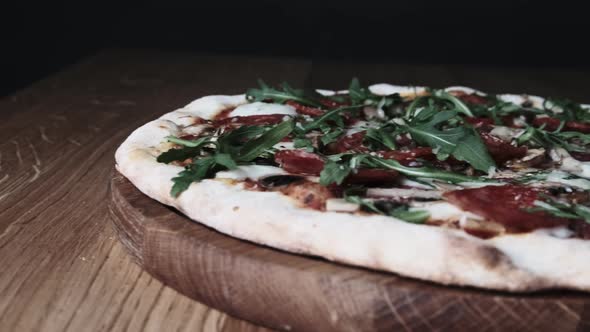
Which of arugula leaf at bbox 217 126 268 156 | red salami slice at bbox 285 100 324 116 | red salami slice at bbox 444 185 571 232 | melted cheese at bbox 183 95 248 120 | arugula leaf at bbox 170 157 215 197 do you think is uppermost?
red salami slice at bbox 444 185 571 232

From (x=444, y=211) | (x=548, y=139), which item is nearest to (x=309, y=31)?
(x=548, y=139)

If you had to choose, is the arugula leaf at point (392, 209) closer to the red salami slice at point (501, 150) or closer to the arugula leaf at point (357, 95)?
the red salami slice at point (501, 150)

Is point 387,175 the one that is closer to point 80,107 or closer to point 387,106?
point 387,106

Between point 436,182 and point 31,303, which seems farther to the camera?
point 436,182

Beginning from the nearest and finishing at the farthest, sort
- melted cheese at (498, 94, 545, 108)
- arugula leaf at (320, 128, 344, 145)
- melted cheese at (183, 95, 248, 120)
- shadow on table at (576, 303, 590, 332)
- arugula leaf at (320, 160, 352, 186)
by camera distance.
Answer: shadow on table at (576, 303, 590, 332)
arugula leaf at (320, 160, 352, 186)
arugula leaf at (320, 128, 344, 145)
melted cheese at (183, 95, 248, 120)
melted cheese at (498, 94, 545, 108)

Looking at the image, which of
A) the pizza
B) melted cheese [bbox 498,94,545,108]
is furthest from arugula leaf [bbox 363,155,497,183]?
melted cheese [bbox 498,94,545,108]

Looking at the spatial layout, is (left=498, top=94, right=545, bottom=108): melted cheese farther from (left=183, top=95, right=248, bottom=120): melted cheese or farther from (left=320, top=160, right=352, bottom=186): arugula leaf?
(left=320, top=160, right=352, bottom=186): arugula leaf

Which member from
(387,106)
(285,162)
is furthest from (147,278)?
(387,106)
